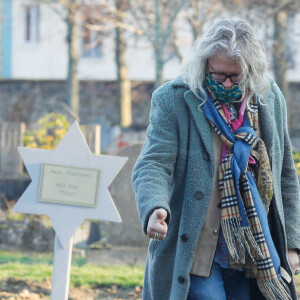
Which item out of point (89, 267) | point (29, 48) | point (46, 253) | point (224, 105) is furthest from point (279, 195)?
point (29, 48)

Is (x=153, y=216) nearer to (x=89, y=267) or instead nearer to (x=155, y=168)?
(x=155, y=168)

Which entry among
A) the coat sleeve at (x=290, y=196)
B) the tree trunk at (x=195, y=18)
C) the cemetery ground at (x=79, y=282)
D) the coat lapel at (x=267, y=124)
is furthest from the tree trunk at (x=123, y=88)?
the coat lapel at (x=267, y=124)

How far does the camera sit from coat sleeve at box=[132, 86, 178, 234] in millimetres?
3188

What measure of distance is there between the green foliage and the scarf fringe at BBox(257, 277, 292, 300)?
7.07 m

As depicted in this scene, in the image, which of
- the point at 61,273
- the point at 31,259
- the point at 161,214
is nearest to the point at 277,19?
the point at 31,259

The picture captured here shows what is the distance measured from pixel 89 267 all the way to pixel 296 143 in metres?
11.3

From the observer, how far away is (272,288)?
3.30m

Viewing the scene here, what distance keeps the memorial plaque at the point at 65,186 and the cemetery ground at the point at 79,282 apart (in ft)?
4.50

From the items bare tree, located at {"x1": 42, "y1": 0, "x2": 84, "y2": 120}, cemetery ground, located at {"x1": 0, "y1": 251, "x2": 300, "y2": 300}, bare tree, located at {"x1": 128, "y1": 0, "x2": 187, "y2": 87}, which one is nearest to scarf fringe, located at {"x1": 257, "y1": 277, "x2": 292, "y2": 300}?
cemetery ground, located at {"x1": 0, "y1": 251, "x2": 300, "y2": 300}

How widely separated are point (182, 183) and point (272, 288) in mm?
562

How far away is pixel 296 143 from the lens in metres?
18.2

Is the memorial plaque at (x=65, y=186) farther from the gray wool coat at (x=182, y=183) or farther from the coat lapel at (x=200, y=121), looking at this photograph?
the coat lapel at (x=200, y=121)

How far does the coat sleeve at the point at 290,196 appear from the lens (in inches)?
139

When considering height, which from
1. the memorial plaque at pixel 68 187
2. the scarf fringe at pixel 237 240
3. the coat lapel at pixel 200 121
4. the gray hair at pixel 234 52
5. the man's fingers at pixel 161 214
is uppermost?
the gray hair at pixel 234 52
